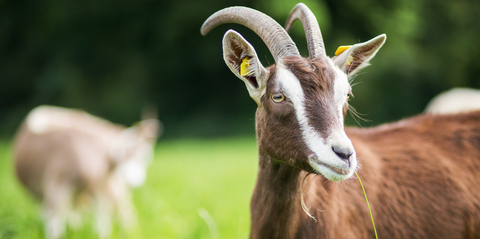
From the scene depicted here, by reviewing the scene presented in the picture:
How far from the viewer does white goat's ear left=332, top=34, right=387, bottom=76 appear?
7.27ft

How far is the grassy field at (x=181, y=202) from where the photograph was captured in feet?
12.7

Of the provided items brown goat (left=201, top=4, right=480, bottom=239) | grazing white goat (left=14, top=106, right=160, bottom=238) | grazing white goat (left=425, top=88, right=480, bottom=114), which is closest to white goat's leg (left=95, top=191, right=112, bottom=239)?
grazing white goat (left=14, top=106, right=160, bottom=238)

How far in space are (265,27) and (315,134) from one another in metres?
0.83

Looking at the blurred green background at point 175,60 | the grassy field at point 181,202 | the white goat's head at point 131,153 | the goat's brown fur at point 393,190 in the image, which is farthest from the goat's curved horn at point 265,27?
the blurred green background at point 175,60

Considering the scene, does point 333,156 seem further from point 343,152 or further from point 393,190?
point 393,190

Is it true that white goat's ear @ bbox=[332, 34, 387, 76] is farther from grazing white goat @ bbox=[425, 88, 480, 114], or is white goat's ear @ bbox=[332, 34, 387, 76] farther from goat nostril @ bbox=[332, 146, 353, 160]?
grazing white goat @ bbox=[425, 88, 480, 114]

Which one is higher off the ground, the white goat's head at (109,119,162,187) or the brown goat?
the white goat's head at (109,119,162,187)

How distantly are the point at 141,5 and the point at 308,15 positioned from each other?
16169mm

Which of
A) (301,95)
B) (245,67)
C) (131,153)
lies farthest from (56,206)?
(301,95)

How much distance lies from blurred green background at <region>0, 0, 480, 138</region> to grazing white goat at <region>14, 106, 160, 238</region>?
31.0 ft

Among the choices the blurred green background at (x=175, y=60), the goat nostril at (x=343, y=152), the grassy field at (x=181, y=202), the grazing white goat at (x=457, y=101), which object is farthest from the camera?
the blurred green background at (x=175, y=60)

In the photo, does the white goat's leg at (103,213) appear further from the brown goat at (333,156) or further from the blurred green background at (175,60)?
the blurred green background at (175,60)

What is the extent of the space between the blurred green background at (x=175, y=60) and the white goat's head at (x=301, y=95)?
40.9 feet

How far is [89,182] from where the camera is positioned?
15.5 ft
